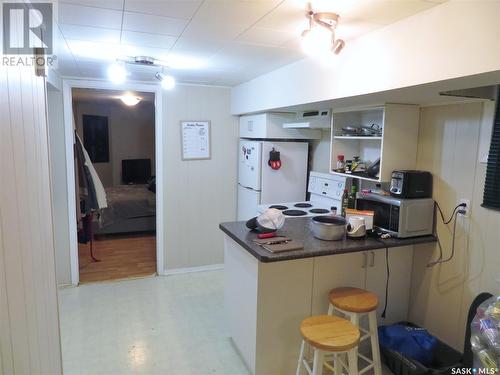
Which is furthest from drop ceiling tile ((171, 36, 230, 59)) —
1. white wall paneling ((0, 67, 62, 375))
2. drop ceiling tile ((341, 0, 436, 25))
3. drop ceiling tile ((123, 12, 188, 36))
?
white wall paneling ((0, 67, 62, 375))

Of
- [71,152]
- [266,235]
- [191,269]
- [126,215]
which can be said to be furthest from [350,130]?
[126,215]

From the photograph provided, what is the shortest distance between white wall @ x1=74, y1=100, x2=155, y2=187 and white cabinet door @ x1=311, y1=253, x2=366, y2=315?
5536 mm

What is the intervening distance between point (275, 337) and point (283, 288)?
332 millimetres

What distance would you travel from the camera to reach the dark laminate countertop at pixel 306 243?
2.22 meters

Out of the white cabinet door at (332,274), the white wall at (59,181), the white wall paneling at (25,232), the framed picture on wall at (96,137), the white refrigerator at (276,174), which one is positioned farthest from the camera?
the framed picture on wall at (96,137)

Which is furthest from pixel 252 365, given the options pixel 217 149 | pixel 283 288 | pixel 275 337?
pixel 217 149

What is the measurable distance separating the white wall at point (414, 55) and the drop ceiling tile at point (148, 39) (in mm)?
999

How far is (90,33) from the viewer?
7.22 ft

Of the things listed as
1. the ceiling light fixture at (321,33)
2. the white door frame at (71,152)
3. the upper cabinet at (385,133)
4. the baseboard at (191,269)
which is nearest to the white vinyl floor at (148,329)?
the baseboard at (191,269)

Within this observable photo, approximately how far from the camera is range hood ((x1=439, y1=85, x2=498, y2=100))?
6.70 feet

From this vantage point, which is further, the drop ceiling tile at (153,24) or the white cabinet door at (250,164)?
the white cabinet door at (250,164)

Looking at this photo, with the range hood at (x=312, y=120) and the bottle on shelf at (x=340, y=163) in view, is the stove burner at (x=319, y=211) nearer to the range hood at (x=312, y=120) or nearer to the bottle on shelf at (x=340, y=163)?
the bottle on shelf at (x=340, y=163)

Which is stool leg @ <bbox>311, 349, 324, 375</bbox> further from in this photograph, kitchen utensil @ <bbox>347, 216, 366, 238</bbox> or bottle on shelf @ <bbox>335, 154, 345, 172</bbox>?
bottle on shelf @ <bbox>335, 154, 345, 172</bbox>

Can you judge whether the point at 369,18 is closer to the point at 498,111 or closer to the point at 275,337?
the point at 498,111
